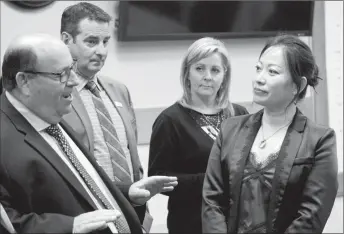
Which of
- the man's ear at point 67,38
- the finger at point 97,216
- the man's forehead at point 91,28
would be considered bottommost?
the finger at point 97,216

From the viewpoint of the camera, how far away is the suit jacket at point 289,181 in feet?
6.45

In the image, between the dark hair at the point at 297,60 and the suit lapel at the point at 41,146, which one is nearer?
the suit lapel at the point at 41,146

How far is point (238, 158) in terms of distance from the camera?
2.07 meters

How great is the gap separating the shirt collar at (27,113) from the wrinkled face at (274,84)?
757 mm

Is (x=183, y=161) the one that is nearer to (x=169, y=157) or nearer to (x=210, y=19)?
(x=169, y=157)

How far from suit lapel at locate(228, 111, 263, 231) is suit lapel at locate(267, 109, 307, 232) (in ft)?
0.38

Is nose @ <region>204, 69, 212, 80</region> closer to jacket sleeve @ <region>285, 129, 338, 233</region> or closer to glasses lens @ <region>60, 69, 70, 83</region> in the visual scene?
jacket sleeve @ <region>285, 129, 338, 233</region>

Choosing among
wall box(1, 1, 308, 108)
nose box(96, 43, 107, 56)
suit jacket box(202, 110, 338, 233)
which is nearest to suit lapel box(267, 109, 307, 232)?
suit jacket box(202, 110, 338, 233)

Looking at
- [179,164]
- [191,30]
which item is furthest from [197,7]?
[179,164]

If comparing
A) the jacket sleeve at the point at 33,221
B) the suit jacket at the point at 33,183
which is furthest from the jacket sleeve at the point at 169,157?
the jacket sleeve at the point at 33,221

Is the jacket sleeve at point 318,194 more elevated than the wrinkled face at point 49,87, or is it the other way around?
the wrinkled face at point 49,87

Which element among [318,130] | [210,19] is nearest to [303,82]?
[318,130]

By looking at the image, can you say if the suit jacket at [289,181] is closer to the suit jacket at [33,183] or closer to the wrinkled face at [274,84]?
the wrinkled face at [274,84]

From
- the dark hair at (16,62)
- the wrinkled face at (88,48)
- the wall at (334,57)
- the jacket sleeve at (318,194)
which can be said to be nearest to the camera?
the dark hair at (16,62)
